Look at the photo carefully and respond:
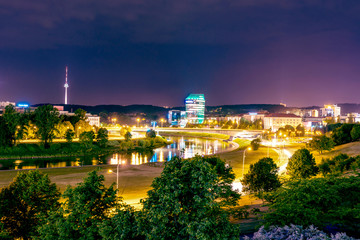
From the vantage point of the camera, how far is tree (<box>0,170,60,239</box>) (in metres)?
14.4

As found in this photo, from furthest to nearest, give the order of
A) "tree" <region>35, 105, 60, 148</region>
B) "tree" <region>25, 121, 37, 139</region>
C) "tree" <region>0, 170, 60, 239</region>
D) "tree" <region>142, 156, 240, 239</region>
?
"tree" <region>25, 121, 37, 139</region> < "tree" <region>35, 105, 60, 148</region> < "tree" <region>0, 170, 60, 239</region> < "tree" <region>142, 156, 240, 239</region>

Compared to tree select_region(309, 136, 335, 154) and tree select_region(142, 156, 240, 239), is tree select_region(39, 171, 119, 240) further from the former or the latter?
tree select_region(309, 136, 335, 154)

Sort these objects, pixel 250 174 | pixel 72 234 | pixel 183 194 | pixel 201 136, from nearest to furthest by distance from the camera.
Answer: pixel 183 194 → pixel 72 234 → pixel 250 174 → pixel 201 136

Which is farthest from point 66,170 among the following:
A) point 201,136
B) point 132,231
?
point 201,136

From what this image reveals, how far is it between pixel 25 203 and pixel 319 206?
656 inches

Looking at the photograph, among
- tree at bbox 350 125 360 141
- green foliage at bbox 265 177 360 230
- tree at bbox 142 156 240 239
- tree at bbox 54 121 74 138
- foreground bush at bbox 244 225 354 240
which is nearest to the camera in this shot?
tree at bbox 142 156 240 239

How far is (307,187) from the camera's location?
1540 cm

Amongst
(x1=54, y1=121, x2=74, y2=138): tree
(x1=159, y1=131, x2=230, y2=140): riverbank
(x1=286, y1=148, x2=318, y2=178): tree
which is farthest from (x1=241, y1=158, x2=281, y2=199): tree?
(x1=159, y1=131, x2=230, y2=140): riverbank

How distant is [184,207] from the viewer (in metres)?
8.49

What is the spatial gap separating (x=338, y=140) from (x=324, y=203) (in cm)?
5759

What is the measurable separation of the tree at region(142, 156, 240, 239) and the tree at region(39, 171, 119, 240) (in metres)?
2.64

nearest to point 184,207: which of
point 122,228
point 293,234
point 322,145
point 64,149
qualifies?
point 122,228

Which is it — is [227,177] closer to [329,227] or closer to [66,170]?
[329,227]

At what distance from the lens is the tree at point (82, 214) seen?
10.3 m
